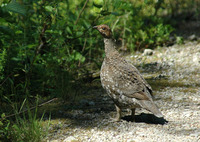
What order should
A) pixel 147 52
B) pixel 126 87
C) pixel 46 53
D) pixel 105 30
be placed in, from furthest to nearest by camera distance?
1. pixel 147 52
2. pixel 46 53
3. pixel 105 30
4. pixel 126 87

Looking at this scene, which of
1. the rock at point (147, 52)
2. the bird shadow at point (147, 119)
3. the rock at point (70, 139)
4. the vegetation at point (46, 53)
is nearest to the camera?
the rock at point (70, 139)

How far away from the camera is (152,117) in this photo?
158 inches

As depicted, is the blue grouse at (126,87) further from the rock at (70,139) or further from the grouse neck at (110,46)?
the rock at (70,139)

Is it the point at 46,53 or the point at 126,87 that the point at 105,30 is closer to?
the point at 126,87

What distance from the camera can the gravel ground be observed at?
343 centimetres

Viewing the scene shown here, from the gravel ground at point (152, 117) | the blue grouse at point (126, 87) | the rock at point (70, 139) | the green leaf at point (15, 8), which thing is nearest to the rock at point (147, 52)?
the gravel ground at point (152, 117)

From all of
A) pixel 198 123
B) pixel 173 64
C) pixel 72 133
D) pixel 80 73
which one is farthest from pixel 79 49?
pixel 198 123

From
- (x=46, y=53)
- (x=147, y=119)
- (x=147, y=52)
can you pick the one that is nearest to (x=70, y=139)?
(x=147, y=119)

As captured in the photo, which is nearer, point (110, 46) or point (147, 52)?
point (110, 46)

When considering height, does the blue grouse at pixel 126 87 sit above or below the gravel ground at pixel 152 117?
above

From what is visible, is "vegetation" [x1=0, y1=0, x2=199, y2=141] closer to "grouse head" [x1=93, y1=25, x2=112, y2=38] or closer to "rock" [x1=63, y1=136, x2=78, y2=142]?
"grouse head" [x1=93, y1=25, x2=112, y2=38]

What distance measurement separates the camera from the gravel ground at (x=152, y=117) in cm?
343

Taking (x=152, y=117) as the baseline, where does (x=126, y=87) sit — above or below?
above

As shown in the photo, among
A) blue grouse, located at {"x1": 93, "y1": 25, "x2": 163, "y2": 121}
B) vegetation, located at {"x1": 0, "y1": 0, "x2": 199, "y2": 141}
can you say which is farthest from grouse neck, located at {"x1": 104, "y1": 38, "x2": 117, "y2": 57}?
vegetation, located at {"x1": 0, "y1": 0, "x2": 199, "y2": 141}
